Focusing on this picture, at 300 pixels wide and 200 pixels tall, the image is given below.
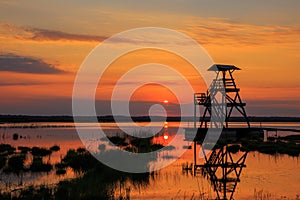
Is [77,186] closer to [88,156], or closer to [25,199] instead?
[25,199]

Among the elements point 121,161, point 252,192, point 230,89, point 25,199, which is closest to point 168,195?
point 252,192

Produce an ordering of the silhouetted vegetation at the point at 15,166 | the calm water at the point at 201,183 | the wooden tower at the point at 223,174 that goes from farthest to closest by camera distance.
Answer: the silhouetted vegetation at the point at 15,166
the wooden tower at the point at 223,174
the calm water at the point at 201,183

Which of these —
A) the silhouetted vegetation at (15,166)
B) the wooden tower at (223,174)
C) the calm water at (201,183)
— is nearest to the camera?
the calm water at (201,183)

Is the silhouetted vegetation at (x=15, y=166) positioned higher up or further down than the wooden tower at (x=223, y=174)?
higher up

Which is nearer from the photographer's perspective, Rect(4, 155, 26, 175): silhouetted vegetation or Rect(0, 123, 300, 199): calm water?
Rect(0, 123, 300, 199): calm water

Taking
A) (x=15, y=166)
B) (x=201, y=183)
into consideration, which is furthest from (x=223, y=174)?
(x=15, y=166)

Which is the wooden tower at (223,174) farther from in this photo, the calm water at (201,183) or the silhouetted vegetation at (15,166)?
the silhouetted vegetation at (15,166)

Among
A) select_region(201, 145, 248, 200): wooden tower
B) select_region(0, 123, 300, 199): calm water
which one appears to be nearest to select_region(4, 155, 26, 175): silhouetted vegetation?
select_region(0, 123, 300, 199): calm water

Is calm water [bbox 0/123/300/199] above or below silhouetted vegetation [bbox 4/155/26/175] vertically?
below

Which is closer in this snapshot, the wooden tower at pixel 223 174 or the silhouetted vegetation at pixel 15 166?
the wooden tower at pixel 223 174

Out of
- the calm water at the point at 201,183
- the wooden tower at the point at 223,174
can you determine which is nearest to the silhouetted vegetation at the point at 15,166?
the calm water at the point at 201,183

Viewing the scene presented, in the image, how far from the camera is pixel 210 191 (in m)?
26.7

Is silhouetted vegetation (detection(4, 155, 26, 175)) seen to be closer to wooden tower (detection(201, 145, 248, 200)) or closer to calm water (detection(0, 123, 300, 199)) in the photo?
calm water (detection(0, 123, 300, 199))

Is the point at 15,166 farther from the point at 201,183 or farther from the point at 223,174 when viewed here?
the point at 223,174
